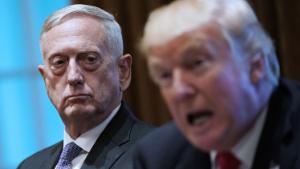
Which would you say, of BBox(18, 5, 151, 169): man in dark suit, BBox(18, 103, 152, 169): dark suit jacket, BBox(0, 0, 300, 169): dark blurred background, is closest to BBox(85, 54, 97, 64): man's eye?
BBox(18, 5, 151, 169): man in dark suit

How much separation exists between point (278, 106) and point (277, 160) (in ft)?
0.51

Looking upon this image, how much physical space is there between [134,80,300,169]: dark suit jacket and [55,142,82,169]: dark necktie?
58cm

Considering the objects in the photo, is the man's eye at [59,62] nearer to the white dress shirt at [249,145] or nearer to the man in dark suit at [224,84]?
the man in dark suit at [224,84]

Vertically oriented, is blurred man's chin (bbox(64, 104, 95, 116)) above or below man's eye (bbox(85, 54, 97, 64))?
below

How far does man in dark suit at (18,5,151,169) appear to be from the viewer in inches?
93.0

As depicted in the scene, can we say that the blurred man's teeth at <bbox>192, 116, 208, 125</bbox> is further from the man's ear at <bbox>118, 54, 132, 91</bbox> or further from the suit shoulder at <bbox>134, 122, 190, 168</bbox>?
the man's ear at <bbox>118, 54, 132, 91</bbox>

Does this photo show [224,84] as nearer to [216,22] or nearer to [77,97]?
[216,22]

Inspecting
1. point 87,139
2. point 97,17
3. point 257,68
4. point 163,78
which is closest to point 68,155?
point 87,139

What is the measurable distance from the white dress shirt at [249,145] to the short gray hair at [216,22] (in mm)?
128

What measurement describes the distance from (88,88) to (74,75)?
0.26ft

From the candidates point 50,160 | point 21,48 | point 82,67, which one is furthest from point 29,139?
point 82,67

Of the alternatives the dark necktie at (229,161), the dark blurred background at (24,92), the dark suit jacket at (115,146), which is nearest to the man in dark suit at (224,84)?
the dark necktie at (229,161)

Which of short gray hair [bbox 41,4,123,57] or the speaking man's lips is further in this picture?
short gray hair [bbox 41,4,123,57]

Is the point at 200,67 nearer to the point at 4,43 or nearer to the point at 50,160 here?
the point at 50,160
